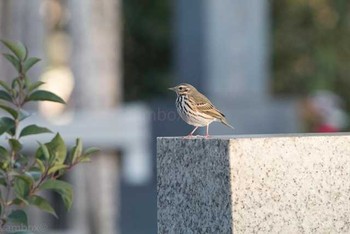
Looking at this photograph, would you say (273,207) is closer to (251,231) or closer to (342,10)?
(251,231)

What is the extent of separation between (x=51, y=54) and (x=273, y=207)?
79.3 feet

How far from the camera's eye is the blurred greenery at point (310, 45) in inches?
1127

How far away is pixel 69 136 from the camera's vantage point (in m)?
15.1

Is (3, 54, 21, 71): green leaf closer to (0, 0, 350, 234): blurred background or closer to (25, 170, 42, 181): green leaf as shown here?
(25, 170, 42, 181): green leaf

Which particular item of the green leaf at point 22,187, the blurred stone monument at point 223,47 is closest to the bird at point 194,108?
the green leaf at point 22,187

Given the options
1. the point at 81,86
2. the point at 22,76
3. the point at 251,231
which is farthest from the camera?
the point at 81,86

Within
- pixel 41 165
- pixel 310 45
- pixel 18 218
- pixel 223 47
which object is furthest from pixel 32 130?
pixel 310 45

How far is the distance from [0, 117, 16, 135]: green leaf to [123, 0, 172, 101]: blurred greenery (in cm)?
2339

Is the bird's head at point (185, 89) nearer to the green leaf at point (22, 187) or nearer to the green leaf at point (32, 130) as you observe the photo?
the green leaf at point (32, 130)

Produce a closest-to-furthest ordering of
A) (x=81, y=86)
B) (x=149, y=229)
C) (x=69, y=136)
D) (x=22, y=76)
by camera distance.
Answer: (x=22, y=76) → (x=149, y=229) → (x=69, y=136) → (x=81, y=86)

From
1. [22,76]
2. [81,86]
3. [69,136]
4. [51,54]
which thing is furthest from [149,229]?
[51,54]

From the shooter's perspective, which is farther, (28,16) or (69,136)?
(28,16)

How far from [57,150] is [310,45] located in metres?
24.7

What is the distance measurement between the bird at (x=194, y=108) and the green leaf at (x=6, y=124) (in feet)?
3.76
